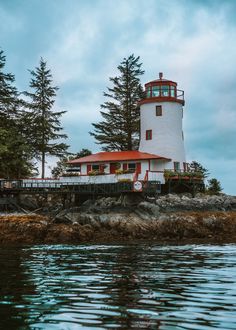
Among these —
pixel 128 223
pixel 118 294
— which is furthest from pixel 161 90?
pixel 118 294

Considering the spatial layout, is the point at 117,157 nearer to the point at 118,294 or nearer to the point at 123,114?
the point at 123,114

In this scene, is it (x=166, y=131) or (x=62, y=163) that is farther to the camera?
(x=62, y=163)

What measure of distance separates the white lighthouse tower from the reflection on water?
29353 mm

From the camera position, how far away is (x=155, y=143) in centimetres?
4628

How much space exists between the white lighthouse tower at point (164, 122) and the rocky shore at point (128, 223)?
9.09m

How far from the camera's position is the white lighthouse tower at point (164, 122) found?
45875 mm

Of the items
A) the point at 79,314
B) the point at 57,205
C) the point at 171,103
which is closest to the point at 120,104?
the point at 171,103

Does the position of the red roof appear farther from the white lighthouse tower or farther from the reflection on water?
the reflection on water

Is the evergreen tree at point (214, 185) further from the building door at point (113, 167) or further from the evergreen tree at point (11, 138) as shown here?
the evergreen tree at point (11, 138)

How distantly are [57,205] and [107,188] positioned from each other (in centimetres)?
710

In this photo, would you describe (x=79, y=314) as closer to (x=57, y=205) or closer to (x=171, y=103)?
(x=57, y=205)

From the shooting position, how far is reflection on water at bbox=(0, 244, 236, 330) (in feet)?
24.1

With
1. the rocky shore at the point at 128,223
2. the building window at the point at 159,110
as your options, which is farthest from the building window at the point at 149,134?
the rocky shore at the point at 128,223

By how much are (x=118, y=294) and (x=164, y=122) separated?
3759cm
